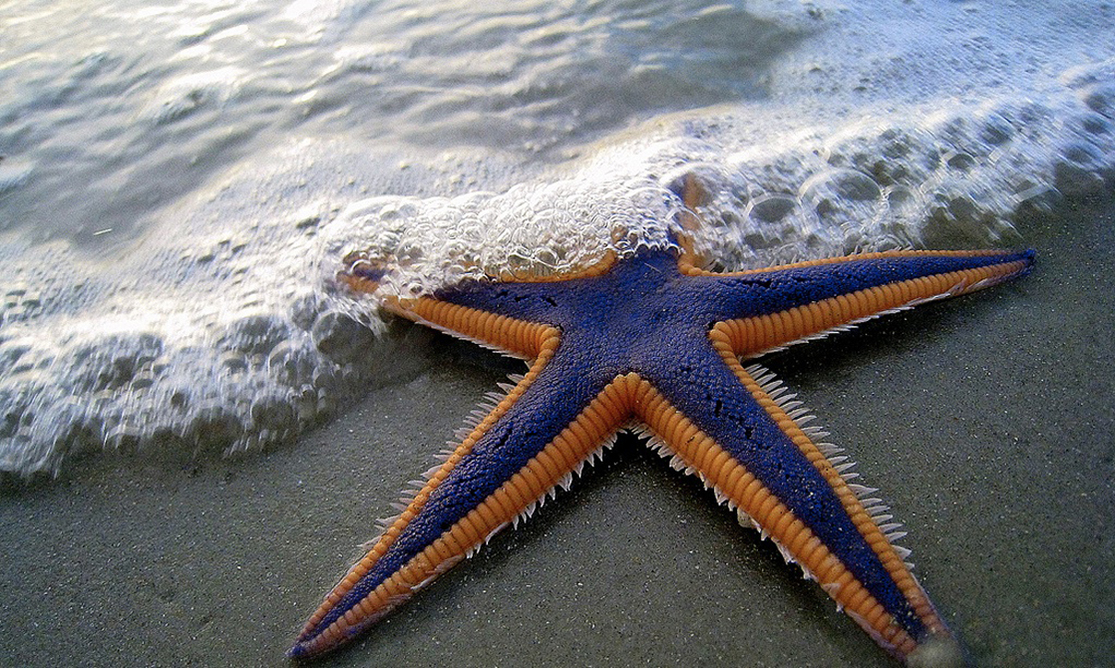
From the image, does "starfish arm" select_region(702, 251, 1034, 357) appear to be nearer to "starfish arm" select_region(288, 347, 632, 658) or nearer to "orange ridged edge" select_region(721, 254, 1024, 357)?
"orange ridged edge" select_region(721, 254, 1024, 357)

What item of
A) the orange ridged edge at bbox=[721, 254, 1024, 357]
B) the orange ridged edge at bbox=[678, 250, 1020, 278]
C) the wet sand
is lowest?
the wet sand

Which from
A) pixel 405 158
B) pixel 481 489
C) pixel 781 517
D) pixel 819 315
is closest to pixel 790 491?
pixel 781 517

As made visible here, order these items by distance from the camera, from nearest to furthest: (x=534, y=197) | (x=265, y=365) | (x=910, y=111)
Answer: (x=265, y=365) → (x=534, y=197) → (x=910, y=111)

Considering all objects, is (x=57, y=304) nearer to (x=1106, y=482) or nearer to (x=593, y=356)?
(x=593, y=356)

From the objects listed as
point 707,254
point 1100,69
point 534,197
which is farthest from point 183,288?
point 1100,69

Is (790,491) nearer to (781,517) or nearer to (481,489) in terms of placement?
(781,517)

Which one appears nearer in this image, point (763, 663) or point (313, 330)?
point (763, 663)

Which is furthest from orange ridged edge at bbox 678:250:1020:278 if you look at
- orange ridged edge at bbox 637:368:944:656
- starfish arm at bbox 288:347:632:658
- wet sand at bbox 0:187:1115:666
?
starfish arm at bbox 288:347:632:658
